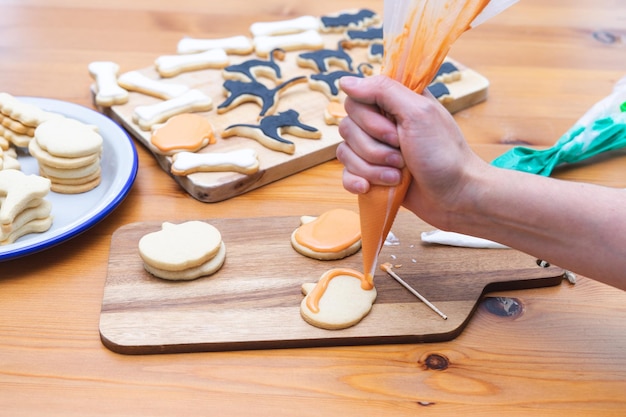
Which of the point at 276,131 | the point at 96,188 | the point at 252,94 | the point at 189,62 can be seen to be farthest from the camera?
Answer: the point at 189,62

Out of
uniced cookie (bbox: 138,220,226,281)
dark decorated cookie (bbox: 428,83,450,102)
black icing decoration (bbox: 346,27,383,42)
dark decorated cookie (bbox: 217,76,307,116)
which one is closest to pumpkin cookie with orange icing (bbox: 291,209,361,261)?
uniced cookie (bbox: 138,220,226,281)

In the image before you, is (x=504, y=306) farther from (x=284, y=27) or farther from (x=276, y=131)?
(x=284, y=27)

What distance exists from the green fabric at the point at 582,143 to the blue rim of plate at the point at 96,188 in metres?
0.70

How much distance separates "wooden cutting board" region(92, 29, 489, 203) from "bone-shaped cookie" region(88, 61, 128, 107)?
0.02 meters

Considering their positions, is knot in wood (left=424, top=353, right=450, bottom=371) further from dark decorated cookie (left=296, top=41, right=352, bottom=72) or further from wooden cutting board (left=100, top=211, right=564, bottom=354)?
dark decorated cookie (left=296, top=41, right=352, bottom=72)

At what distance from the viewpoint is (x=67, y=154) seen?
115 cm

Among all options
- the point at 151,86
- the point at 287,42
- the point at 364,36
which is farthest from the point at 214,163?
the point at 364,36

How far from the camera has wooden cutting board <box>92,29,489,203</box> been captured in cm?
126

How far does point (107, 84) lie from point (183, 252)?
604 millimetres

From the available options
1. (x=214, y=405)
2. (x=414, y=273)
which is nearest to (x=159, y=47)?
(x=414, y=273)

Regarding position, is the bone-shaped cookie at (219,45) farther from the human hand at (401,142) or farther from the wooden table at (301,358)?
the human hand at (401,142)

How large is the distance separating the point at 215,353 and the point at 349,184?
299 mm

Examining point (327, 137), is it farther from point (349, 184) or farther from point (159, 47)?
point (159, 47)

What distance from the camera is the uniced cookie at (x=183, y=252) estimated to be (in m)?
1.02
